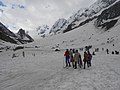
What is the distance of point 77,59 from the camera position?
17.1m

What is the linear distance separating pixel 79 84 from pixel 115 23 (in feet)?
344

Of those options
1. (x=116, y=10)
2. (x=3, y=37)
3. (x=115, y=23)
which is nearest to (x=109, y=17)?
(x=116, y=10)

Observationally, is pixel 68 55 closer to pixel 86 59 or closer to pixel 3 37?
pixel 86 59

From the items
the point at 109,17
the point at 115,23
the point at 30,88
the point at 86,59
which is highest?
the point at 109,17

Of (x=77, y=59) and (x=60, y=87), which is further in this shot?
(x=77, y=59)

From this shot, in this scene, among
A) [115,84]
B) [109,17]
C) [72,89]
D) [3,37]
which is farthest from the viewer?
[3,37]

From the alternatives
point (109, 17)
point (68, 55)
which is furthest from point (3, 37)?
point (68, 55)

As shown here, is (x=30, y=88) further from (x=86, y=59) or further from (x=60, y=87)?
(x=86, y=59)

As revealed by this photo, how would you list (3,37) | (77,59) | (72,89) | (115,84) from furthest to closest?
(3,37) < (77,59) < (115,84) < (72,89)

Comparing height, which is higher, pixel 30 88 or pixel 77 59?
pixel 77 59

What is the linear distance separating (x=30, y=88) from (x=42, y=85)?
34.0 inches

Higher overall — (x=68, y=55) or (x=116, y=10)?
(x=116, y=10)

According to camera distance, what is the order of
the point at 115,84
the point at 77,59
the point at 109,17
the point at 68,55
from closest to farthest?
1. the point at 115,84
2. the point at 77,59
3. the point at 68,55
4. the point at 109,17

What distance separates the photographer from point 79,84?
416 inches
